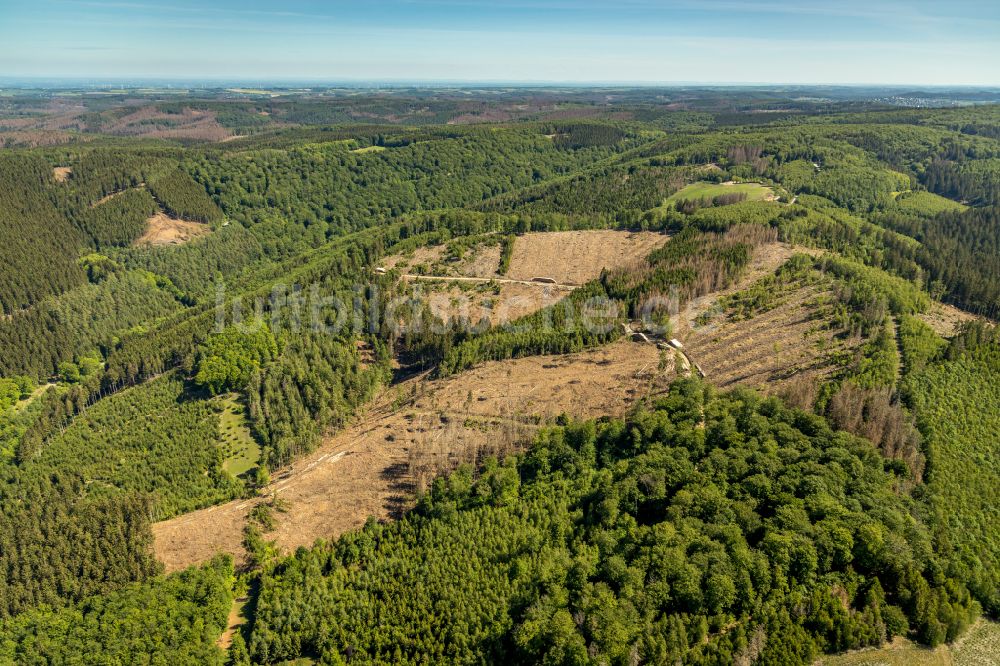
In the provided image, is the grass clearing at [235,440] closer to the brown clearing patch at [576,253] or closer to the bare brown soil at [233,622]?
the bare brown soil at [233,622]

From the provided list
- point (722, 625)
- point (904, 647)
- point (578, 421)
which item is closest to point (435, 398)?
point (578, 421)

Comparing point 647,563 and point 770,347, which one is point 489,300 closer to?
point 770,347

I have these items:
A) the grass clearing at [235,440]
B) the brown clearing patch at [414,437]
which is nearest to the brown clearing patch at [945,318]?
the brown clearing patch at [414,437]

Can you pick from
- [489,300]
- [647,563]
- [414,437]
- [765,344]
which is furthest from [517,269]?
[647,563]

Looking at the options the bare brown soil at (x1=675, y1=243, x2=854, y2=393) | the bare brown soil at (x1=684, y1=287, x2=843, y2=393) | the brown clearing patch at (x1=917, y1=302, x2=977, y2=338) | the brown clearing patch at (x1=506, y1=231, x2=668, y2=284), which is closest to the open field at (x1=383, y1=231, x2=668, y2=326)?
the brown clearing patch at (x1=506, y1=231, x2=668, y2=284)

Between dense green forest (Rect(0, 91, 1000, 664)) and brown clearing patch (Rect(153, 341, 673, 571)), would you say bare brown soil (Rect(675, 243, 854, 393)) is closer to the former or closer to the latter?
dense green forest (Rect(0, 91, 1000, 664))

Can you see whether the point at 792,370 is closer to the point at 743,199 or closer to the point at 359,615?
the point at 359,615
